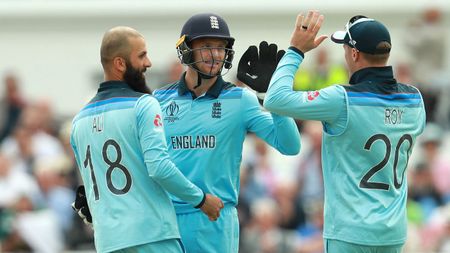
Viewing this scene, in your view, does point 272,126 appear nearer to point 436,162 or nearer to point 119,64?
point 119,64

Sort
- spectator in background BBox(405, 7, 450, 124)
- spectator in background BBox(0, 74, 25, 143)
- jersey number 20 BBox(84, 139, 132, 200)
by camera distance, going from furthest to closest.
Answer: spectator in background BBox(0, 74, 25, 143), spectator in background BBox(405, 7, 450, 124), jersey number 20 BBox(84, 139, 132, 200)

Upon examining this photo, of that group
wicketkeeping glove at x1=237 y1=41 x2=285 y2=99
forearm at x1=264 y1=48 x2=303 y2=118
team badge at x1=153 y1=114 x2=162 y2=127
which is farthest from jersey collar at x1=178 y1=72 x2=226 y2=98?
team badge at x1=153 y1=114 x2=162 y2=127

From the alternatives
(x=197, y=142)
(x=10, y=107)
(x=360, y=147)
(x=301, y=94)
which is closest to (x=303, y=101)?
(x=301, y=94)

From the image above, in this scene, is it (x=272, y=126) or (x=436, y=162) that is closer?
(x=272, y=126)

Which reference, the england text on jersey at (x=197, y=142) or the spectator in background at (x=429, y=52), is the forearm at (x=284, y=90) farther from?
the spectator in background at (x=429, y=52)

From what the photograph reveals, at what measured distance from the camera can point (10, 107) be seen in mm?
19359

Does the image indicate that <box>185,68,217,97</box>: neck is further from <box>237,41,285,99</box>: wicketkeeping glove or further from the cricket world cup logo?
<box>237,41,285,99</box>: wicketkeeping glove

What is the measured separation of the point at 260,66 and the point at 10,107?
1030 centimetres

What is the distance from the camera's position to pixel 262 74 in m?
9.59

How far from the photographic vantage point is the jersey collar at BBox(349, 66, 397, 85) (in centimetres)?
921

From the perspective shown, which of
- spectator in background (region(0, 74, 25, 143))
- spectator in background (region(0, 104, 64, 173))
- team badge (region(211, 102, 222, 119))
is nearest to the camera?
team badge (region(211, 102, 222, 119))

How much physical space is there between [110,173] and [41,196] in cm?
750

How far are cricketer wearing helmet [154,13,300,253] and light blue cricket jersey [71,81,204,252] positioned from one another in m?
0.57

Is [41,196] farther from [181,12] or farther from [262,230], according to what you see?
[181,12]
